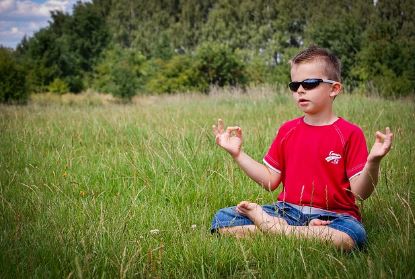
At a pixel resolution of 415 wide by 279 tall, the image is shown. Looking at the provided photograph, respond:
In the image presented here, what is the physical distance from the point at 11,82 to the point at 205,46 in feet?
30.8

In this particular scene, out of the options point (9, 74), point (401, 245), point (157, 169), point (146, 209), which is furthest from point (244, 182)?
point (9, 74)

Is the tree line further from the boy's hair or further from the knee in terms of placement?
the knee

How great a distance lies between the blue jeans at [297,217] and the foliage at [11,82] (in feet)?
56.6

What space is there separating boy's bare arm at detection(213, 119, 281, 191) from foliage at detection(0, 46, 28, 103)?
1711 cm

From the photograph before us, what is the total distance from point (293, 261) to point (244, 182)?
144 cm

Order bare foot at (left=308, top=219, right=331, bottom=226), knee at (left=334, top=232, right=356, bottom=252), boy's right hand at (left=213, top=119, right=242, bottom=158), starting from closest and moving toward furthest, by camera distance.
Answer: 1. knee at (left=334, top=232, right=356, bottom=252)
2. bare foot at (left=308, top=219, right=331, bottom=226)
3. boy's right hand at (left=213, top=119, right=242, bottom=158)

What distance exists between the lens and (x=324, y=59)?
2293 millimetres

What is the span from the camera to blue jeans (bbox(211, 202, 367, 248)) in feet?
6.75

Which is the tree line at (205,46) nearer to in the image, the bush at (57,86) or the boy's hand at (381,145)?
the bush at (57,86)

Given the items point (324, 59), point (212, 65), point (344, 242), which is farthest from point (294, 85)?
point (212, 65)

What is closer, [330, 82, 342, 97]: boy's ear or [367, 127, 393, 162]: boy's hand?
[367, 127, 393, 162]: boy's hand

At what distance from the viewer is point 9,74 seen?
17.8 m

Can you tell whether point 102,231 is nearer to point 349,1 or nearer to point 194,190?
point 194,190

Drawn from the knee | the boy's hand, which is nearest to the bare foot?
the knee
